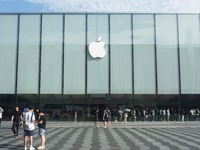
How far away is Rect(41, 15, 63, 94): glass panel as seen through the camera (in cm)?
3697

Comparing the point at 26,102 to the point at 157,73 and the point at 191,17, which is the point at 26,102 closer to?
the point at 157,73

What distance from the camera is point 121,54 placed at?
37375 millimetres

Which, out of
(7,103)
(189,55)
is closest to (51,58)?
(7,103)

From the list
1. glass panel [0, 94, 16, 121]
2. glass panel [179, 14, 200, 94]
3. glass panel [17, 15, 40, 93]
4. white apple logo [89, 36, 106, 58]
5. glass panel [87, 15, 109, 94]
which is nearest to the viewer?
glass panel [0, 94, 16, 121]

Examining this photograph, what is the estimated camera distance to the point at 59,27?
38.0m

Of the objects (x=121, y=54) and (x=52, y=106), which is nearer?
(x=52, y=106)

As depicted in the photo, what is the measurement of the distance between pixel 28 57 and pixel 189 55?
58.4ft

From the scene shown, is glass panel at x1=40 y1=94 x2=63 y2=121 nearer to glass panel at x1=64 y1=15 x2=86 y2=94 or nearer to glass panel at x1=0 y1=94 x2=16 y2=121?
glass panel at x1=64 y1=15 x2=86 y2=94

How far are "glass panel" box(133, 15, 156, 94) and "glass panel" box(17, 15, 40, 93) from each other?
10.9 m

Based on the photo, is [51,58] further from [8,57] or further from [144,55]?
[144,55]

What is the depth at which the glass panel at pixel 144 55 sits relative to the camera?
37000mm

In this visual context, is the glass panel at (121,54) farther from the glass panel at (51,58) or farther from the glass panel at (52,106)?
the glass panel at (52,106)

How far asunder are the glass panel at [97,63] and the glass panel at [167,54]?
5.85m

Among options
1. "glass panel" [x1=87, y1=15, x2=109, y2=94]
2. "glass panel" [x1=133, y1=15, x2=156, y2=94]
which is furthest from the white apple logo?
"glass panel" [x1=133, y1=15, x2=156, y2=94]
